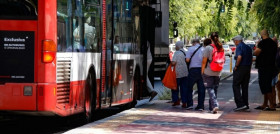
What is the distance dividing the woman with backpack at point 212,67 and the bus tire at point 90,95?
3091 millimetres

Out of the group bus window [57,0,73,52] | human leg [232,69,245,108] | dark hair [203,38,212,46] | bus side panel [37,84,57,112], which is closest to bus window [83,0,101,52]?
bus window [57,0,73,52]

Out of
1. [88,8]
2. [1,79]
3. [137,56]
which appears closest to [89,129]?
[1,79]

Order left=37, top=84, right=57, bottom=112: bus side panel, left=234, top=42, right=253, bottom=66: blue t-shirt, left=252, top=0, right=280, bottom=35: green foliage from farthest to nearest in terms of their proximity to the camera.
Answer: left=252, top=0, right=280, bottom=35: green foliage
left=234, top=42, right=253, bottom=66: blue t-shirt
left=37, top=84, right=57, bottom=112: bus side panel

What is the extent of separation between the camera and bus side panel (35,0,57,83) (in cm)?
1293

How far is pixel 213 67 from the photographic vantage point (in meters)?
17.7

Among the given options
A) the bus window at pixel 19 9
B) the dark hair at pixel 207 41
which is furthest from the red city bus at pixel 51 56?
the dark hair at pixel 207 41

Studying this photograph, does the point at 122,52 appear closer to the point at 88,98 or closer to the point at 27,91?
the point at 88,98

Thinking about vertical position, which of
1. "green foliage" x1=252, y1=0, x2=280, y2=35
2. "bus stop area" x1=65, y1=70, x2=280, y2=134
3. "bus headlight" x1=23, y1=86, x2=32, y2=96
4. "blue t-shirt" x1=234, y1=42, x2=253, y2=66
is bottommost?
"bus stop area" x1=65, y1=70, x2=280, y2=134

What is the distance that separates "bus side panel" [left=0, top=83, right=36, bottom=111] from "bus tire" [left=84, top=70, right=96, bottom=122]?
2181mm

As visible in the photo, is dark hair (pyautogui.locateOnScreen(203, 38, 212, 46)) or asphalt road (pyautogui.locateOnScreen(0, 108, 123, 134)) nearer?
asphalt road (pyautogui.locateOnScreen(0, 108, 123, 134))

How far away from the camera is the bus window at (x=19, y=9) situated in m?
13.0

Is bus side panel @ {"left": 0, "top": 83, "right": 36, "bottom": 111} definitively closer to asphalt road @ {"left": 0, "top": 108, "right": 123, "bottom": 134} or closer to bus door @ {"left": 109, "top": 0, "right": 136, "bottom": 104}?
asphalt road @ {"left": 0, "top": 108, "right": 123, "bottom": 134}

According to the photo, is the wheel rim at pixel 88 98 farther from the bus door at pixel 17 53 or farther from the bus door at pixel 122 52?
the bus door at pixel 17 53

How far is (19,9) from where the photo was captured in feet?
43.0
